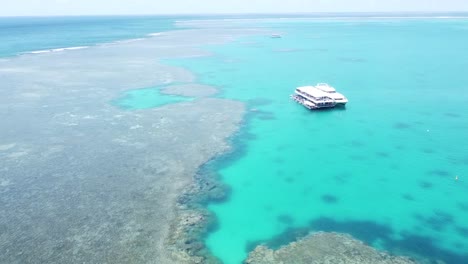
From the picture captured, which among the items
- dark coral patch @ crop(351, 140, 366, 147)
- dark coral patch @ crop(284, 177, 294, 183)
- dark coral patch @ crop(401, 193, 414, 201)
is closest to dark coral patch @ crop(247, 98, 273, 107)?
dark coral patch @ crop(351, 140, 366, 147)

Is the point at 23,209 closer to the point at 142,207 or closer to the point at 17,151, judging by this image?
the point at 142,207

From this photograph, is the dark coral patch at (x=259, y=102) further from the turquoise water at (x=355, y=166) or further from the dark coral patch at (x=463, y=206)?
the dark coral patch at (x=463, y=206)

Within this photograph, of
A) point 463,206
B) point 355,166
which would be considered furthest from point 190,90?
point 463,206

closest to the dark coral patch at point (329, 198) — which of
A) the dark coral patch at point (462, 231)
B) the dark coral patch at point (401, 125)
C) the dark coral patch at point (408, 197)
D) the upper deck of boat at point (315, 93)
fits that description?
the dark coral patch at point (408, 197)

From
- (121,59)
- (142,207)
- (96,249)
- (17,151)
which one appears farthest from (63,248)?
(121,59)

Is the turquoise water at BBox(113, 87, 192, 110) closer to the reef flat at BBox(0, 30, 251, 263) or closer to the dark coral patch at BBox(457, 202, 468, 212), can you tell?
the reef flat at BBox(0, 30, 251, 263)

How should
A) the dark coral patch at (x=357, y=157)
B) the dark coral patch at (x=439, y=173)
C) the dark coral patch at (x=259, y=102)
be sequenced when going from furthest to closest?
the dark coral patch at (x=259, y=102)
the dark coral patch at (x=357, y=157)
the dark coral patch at (x=439, y=173)

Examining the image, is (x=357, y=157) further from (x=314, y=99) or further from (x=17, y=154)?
(x=17, y=154)
